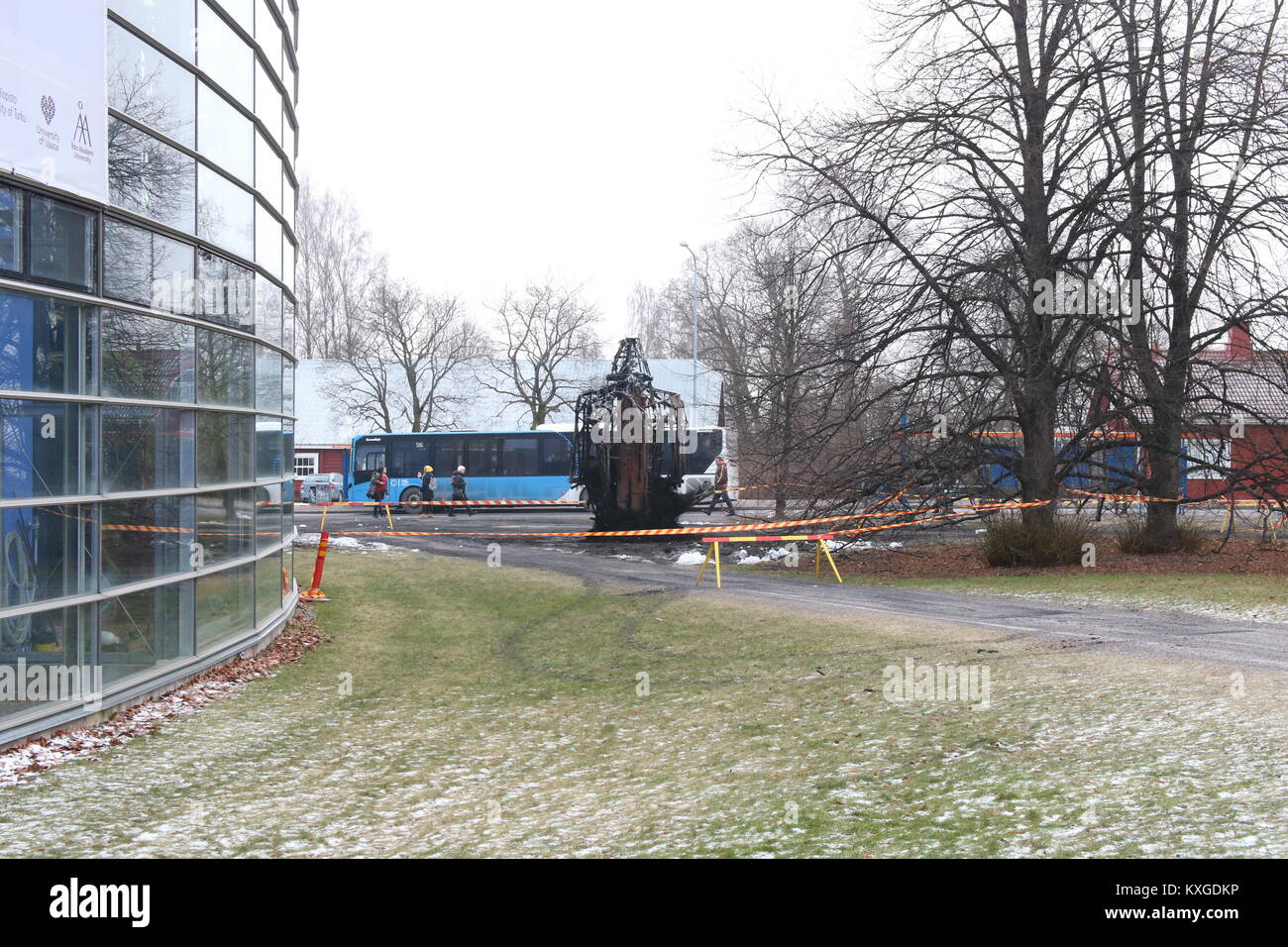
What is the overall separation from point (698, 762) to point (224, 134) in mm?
7946

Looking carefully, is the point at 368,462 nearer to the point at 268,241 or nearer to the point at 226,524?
the point at 268,241

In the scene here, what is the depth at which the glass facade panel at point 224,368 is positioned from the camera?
10.5m

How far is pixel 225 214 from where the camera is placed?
11195 millimetres

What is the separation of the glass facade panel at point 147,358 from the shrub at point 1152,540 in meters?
17.8

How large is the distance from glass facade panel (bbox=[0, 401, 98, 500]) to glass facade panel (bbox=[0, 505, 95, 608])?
15cm

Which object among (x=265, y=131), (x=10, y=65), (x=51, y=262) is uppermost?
(x=265, y=131)

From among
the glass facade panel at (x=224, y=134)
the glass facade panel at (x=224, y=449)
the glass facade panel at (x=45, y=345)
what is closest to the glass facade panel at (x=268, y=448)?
the glass facade panel at (x=224, y=449)

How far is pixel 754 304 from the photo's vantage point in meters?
37.0

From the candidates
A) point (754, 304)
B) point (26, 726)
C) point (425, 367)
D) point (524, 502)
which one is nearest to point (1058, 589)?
point (26, 726)

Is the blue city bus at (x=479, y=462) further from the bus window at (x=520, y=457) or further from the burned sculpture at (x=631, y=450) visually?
the burned sculpture at (x=631, y=450)

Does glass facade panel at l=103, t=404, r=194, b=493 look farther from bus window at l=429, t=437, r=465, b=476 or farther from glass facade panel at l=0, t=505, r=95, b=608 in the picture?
bus window at l=429, t=437, r=465, b=476

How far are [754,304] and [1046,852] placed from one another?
1288 inches

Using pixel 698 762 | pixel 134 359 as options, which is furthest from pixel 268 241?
pixel 698 762
